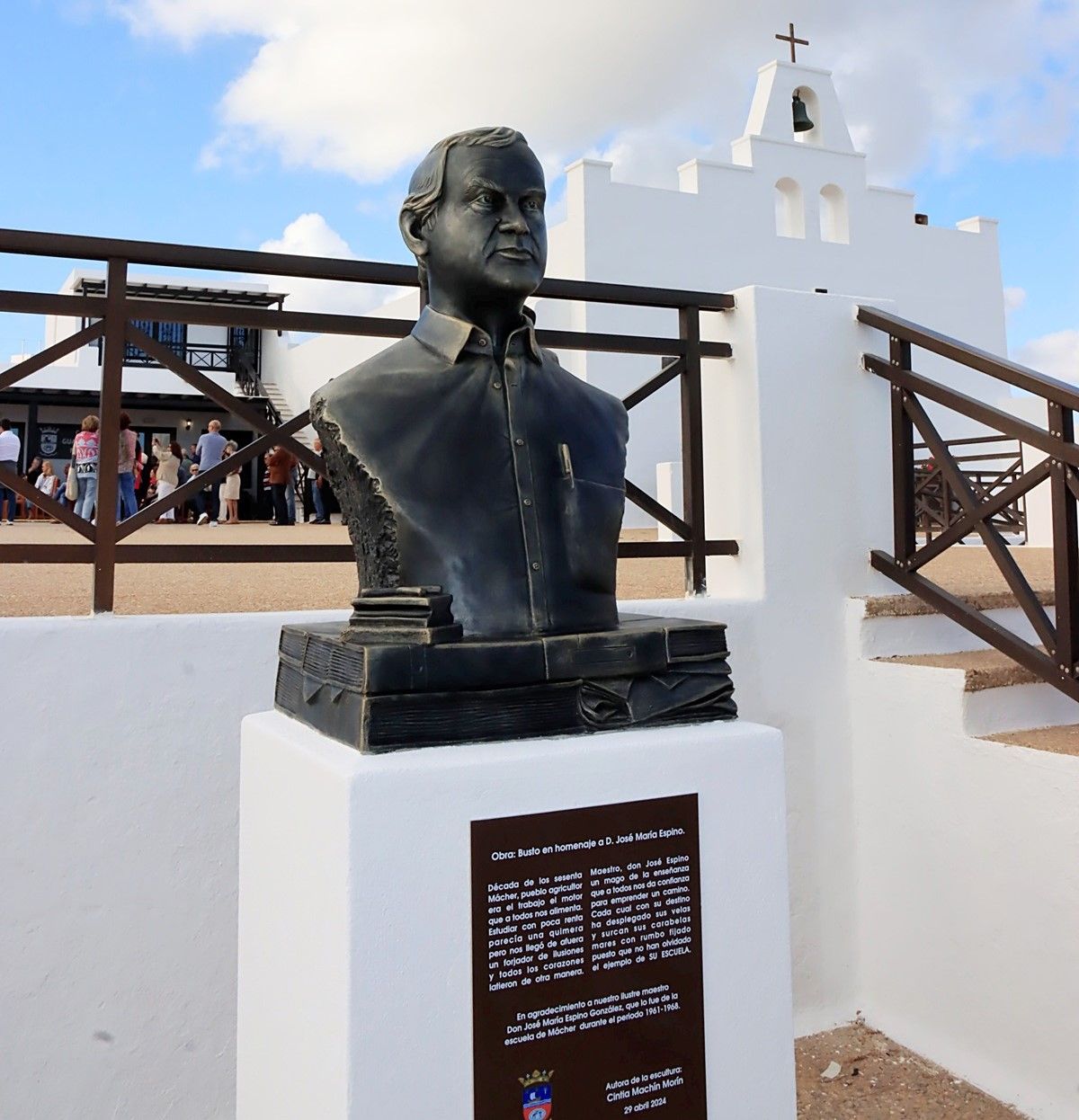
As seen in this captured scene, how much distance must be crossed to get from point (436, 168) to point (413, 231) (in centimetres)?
13

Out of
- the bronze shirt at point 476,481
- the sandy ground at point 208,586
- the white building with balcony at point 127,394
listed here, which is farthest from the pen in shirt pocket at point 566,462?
the white building with balcony at point 127,394

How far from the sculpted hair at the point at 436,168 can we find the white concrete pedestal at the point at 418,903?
39.5 inches

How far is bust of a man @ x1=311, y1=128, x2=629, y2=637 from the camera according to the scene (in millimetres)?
1825

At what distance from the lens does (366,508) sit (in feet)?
6.09

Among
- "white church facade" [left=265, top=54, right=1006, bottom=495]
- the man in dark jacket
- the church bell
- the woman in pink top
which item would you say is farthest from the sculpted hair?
the church bell

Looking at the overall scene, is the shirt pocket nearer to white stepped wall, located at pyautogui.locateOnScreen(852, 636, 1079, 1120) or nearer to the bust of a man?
the bust of a man

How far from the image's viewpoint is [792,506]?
3.51 meters

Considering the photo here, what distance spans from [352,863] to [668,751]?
58 cm

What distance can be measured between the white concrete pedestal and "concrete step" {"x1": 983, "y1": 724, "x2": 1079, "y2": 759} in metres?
1.46

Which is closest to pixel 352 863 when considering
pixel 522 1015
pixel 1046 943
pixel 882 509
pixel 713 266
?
pixel 522 1015

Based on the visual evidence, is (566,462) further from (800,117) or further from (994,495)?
(800,117)

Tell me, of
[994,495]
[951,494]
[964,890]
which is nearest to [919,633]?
[994,495]

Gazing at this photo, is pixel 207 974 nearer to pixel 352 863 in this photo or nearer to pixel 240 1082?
pixel 240 1082

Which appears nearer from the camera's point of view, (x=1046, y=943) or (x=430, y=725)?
(x=430, y=725)
